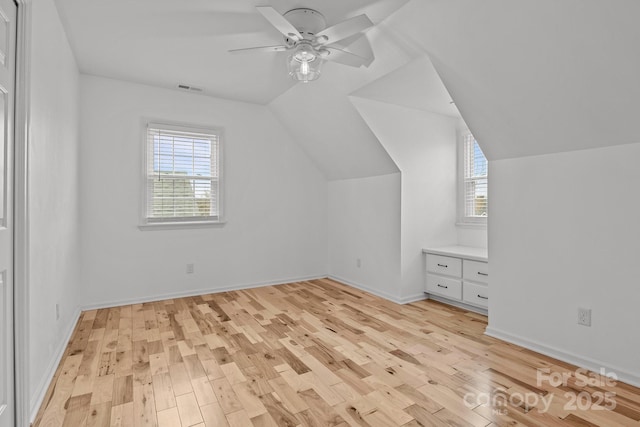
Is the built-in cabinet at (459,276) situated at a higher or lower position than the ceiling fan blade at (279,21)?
lower

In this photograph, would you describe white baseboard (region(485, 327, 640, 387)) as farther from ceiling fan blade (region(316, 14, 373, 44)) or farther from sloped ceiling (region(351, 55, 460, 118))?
ceiling fan blade (region(316, 14, 373, 44))

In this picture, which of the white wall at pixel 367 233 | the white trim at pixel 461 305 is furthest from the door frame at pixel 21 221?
the white trim at pixel 461 305

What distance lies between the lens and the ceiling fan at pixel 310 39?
217 centimetres

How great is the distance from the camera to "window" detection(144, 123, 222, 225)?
4008 millimetres

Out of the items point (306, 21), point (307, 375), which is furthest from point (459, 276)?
point (306, 21)

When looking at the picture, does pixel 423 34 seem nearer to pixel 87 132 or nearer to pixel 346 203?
pixel 346 203

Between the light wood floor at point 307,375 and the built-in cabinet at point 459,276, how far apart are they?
A: 0.20 meters

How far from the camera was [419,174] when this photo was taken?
410 cm

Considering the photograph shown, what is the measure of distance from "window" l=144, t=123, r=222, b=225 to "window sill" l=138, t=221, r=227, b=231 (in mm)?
32

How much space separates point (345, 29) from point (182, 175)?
2.82 meters

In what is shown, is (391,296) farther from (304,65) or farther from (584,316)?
(304,65)

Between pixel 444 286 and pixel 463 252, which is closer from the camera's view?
pixel 463 252

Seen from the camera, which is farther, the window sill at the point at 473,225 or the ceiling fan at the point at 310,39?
the window sill at the point at 473,225

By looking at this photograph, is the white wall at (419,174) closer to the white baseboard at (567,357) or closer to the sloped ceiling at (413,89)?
the sloped ceiling at (413,89)
